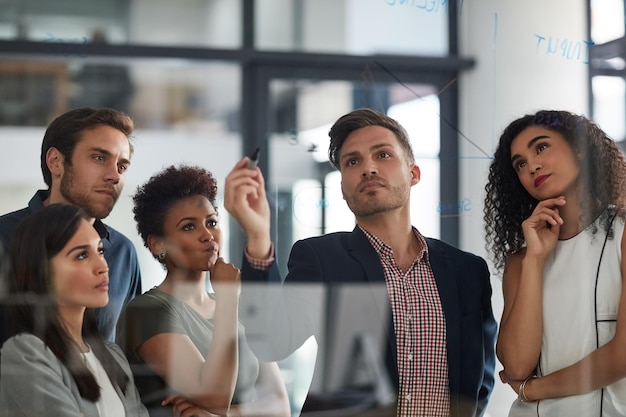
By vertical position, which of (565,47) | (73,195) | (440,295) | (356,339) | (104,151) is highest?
(565,47)

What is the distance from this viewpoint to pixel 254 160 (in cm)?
231

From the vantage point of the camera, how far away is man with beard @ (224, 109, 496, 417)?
2.32 m

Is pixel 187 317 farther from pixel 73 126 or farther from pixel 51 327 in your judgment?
pixel 73 126

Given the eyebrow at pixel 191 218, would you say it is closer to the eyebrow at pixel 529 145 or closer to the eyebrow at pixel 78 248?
the eyebrow at pixel 78 248

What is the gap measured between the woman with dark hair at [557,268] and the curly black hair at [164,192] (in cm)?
77

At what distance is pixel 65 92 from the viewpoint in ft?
7.21

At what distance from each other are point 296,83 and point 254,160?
0.76 ft

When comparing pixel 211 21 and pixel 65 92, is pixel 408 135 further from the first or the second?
pixel 65 92

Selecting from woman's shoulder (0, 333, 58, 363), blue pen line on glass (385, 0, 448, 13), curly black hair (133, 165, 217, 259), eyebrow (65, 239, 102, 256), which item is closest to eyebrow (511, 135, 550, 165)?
blue pen line on glass (385, 0, 448, 13)

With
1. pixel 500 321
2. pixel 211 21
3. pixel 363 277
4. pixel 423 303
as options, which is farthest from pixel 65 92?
pixel 500 321

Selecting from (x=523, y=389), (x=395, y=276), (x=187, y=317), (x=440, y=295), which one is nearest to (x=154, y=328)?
(x=187, y=317)

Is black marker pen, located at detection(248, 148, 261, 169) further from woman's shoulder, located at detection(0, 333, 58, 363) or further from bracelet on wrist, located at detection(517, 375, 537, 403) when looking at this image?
bracelet on wrist, located at detection(517, 375, 537, 403)

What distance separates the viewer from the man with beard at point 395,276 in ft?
7.61

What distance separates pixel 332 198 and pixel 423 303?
0.35m
